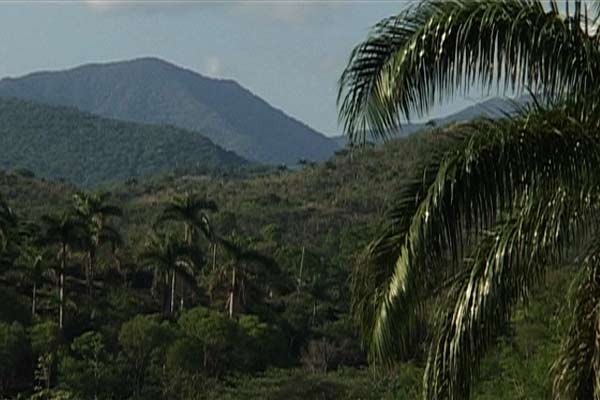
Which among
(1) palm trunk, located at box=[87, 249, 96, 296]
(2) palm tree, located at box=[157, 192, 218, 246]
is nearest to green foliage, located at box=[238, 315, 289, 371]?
(2) palm tree, located at box=[157, 192, 218, 246]

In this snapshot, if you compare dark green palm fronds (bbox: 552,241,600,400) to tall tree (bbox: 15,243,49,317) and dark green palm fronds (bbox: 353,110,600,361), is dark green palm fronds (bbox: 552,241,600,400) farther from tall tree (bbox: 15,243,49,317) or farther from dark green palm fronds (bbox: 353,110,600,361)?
tall tree (bbox: 15,243,49,317)

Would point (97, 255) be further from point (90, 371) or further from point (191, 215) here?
point (90, 371)

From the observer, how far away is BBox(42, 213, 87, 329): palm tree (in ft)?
140

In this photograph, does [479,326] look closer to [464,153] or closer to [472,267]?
[472,267]

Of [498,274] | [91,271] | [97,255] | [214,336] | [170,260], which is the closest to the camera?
[498,274]

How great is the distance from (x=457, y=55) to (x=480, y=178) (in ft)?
2.01

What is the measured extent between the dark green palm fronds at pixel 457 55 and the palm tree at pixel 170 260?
3825cm

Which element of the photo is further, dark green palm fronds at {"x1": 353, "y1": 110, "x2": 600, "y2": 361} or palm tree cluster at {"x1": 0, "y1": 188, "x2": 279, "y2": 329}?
palm tree cluster at {"x1": 0, "y1": 188, "x2": 279, "y2": 329}

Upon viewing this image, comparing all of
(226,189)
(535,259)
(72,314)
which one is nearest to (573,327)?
(535,259)

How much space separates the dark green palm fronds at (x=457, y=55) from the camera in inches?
227

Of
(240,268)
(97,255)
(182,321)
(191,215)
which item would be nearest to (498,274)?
(182,321)

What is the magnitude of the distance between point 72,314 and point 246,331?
255 inches

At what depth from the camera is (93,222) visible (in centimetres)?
4578

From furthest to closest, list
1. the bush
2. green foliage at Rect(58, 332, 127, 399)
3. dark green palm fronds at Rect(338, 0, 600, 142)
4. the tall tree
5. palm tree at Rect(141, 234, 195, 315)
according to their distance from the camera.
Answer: palm tree at Rect(141, 234, 195, 315) < the tall tree < the bush < green foliage at Rect(58, 332, 127, 399) < dark green palm fronds at Rect(338, 0, 600, 142)
